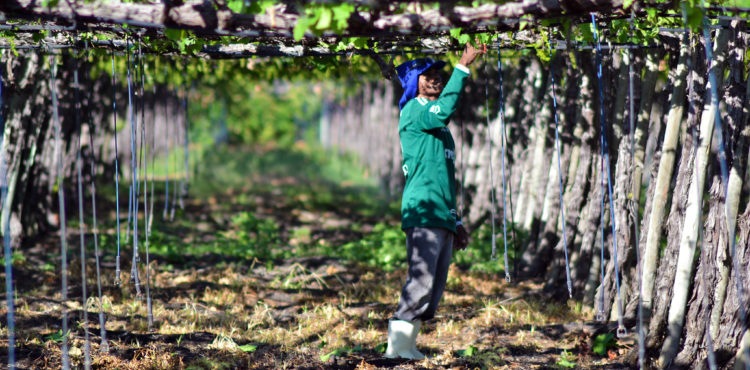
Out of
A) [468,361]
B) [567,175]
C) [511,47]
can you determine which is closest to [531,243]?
[567,175]

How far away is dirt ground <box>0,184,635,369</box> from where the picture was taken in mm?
5648

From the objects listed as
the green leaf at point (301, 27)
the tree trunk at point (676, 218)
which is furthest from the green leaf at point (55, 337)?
the tree trunk at point (676, 218)

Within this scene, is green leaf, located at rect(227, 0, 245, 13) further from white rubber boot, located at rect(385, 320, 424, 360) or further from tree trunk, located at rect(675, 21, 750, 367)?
tree trunk, located at rect(675, 21, 750, 367)

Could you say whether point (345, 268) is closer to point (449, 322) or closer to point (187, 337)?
point (449, 322)

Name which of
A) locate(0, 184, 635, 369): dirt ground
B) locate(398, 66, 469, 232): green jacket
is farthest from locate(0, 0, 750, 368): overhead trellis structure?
locate(398, 66, 469, 232): green jacket

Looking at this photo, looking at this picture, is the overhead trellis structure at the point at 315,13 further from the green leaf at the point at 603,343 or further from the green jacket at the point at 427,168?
the green leaf at the point at 603,343

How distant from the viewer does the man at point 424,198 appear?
5.29 m

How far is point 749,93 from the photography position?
17.0ft

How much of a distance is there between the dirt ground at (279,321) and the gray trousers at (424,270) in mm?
346

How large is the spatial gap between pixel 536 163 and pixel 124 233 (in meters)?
5.41

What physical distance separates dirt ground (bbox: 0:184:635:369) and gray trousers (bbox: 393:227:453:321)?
0.35m

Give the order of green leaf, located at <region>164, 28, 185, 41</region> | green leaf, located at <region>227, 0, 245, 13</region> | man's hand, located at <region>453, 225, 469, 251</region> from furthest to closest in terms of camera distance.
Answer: man's hand, located at <region>453, 225, 469, 251</region> → green leaf, located at <region>164, 28, 185, 41</region> → green leaf, located at <region>227, 0, 245, 13</region>

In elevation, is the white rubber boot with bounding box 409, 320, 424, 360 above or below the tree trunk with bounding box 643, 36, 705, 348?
below

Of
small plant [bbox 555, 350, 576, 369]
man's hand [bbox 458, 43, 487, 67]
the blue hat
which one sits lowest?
small plant [bbox 555, 350, 576, 369]
